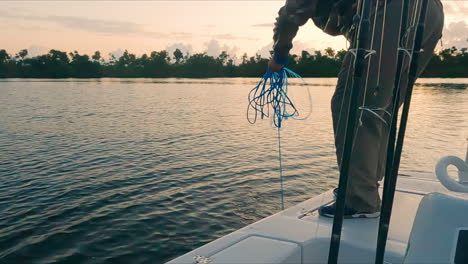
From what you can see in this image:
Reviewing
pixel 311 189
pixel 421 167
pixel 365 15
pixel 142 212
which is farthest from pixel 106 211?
pixel 421 167

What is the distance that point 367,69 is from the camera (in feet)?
8.52

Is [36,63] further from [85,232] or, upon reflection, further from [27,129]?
[85,232]

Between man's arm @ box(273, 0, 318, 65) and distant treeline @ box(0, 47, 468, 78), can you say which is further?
distant treeline @ box(0, 47, 468, 78)

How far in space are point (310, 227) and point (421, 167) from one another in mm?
9029

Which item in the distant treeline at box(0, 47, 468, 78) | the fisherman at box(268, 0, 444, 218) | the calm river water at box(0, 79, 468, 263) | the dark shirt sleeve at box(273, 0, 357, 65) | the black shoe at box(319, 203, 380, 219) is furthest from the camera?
the distant treeline at box(0, 47, 468, 78)

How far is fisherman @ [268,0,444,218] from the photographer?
8.30 ft

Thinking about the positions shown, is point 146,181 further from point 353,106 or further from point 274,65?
point 353,106

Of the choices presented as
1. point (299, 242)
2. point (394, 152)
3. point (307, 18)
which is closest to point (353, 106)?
point (394, 152)

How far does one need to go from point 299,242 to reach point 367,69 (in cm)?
120

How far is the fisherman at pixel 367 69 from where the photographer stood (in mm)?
2531

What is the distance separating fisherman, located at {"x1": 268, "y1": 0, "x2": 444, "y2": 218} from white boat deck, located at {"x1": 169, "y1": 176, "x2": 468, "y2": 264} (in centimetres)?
22

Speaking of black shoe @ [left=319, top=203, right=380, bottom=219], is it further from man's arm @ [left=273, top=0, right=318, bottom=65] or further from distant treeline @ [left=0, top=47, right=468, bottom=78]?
distant treeline @ [left=0, top=47, right=468, bottom=78]

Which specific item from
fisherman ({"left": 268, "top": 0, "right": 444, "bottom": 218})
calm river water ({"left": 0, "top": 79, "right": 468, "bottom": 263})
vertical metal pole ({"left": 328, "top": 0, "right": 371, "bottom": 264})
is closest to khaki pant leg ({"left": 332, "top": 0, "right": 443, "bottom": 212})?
fisherman ({"left": 268, "top": 0, "right": 444, "bottom": 218})

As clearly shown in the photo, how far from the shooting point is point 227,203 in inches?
279
